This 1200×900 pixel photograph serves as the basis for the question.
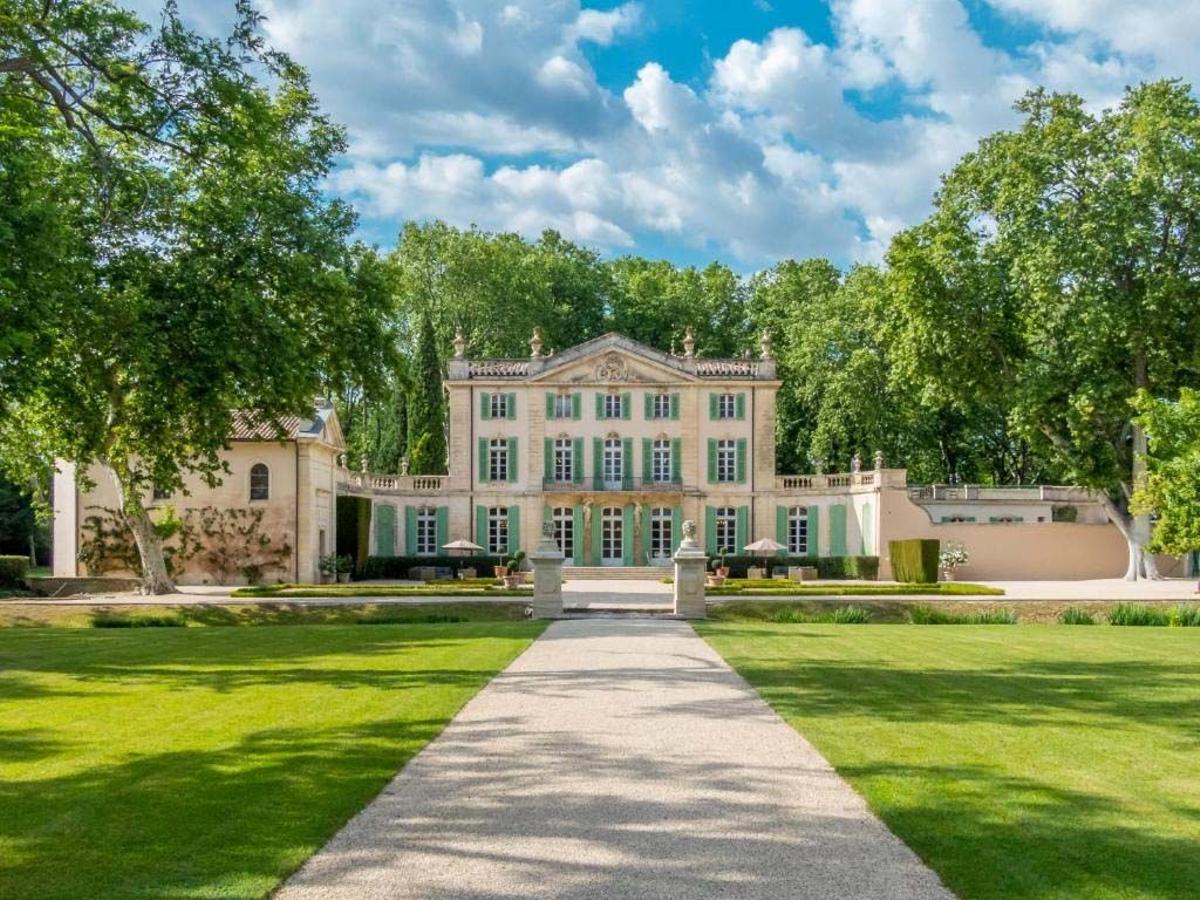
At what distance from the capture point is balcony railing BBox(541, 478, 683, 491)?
41.9 m

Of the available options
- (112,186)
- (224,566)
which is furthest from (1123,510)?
(112,186)

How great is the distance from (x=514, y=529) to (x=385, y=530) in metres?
4.52

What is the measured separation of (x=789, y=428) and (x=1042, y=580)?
13615 millimetres

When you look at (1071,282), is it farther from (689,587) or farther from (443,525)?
(443,525)

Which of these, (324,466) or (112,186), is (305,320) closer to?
(112,186)

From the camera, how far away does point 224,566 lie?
32281mm

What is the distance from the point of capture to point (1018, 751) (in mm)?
7352

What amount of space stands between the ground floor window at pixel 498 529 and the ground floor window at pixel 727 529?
7.54 m

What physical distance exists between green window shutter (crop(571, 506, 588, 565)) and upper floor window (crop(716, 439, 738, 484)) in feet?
16.8

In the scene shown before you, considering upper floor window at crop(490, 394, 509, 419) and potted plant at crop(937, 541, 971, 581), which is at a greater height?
upper floor window at crop(490, 394, 509, 419)

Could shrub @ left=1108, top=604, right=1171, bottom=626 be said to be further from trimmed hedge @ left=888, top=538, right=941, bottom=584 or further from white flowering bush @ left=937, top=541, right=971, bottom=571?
white flowering bush @ left=937, top=541, right=971, bottom=571

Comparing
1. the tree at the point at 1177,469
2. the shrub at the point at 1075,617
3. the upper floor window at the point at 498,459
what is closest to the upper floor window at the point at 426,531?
the upper floor window at the point at 498,459

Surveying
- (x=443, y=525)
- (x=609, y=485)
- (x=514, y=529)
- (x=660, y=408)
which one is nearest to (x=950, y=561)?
(x=660, y=408)

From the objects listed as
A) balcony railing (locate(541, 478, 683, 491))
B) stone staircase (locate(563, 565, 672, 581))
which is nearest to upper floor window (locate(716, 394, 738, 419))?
balcony railing (locate(541, 478, 683, 491))
